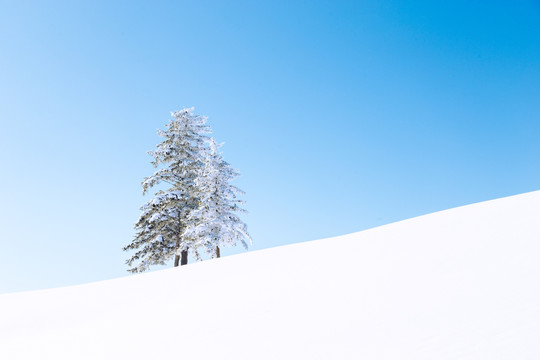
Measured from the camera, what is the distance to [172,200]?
19.1 metres

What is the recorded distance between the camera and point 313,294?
4074mm

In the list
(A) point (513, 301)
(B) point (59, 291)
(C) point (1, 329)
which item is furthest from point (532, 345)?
(B) point (59, 291)

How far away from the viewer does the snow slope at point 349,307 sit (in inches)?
101

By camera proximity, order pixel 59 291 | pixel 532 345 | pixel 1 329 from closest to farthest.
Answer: pixel 532 345 < pixel 1 329 < pixel 59 291

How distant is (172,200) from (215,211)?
297cm

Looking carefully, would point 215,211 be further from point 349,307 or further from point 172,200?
point 349,307

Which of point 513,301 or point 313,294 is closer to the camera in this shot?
point 513,301

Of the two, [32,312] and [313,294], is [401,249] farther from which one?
[32,312]

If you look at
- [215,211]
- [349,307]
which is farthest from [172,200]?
[349,307]

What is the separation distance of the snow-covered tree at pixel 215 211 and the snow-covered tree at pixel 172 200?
457mm

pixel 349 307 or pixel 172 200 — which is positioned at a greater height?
pixel 172 200

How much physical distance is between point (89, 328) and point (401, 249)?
192 inches

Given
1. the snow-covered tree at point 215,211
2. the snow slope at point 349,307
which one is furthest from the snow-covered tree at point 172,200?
the snow slope at point 349,307

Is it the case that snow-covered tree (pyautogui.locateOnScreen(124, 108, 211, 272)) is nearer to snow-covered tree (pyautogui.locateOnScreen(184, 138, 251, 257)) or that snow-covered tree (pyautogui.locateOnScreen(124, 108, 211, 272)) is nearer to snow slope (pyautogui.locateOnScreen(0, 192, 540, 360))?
snow-covered tree (pyautogui.locateOnScreen(184, 138, 251, 257))
